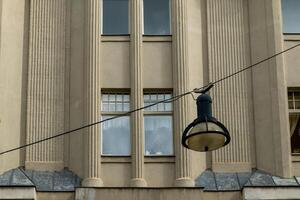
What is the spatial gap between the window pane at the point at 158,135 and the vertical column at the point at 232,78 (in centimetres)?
137

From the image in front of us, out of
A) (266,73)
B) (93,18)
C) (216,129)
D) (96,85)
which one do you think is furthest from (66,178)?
(216,129)

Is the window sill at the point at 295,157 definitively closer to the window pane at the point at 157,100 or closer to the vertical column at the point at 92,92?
the window pane at the point at 157,100

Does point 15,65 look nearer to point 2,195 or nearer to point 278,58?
point 2,195

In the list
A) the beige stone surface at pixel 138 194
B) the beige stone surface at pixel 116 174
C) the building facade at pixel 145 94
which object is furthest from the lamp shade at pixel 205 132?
the beige stone surface at pixel 116 174

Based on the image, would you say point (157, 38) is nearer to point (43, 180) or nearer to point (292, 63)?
point (292, 63)

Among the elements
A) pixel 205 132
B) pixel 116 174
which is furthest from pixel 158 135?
pixel 205 132

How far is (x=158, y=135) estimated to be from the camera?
27.8m

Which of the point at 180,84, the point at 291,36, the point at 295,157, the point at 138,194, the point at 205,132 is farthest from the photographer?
the point at 291,36

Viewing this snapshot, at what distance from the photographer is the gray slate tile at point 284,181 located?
1058 inches

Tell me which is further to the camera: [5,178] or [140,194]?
[5,178]

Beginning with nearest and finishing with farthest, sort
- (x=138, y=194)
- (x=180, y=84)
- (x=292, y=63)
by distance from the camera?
(x=138, y=194) < (x=180, y=84) < (x=292, y=63)

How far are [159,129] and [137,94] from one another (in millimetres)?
1176

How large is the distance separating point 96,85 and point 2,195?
4.26 m

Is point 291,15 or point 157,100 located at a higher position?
point 291,15
